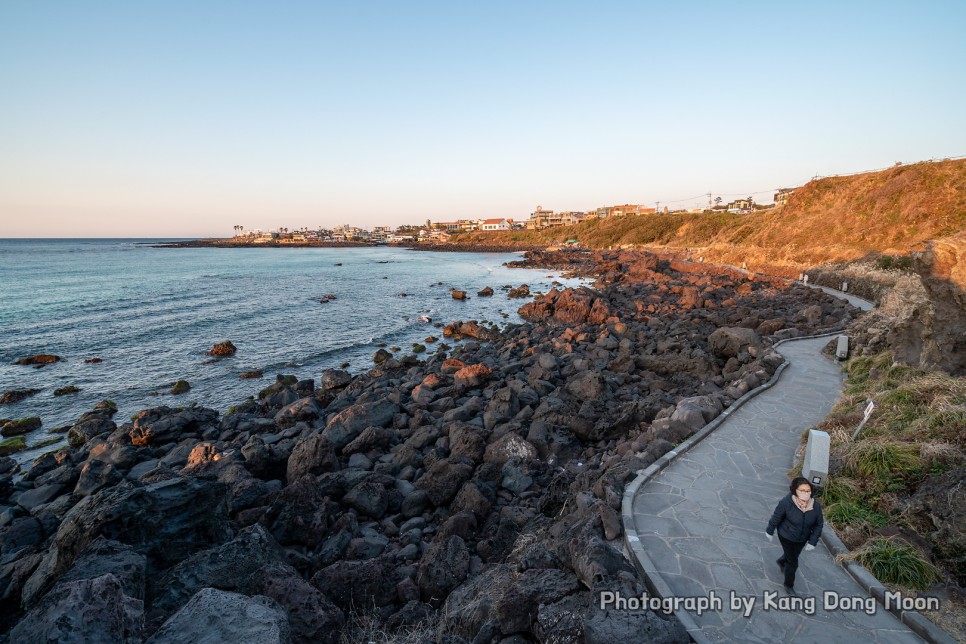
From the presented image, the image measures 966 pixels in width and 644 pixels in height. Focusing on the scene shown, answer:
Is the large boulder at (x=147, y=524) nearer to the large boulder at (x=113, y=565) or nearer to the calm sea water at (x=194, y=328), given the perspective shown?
the large boulder at (x=113, y=565)

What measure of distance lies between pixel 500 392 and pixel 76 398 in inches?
695

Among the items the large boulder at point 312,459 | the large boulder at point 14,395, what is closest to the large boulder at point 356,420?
the large boulder at point 312,459

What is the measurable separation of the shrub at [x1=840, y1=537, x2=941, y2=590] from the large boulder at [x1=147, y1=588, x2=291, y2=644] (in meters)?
6.59

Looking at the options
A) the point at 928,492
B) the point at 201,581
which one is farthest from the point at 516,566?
the point at 928,492

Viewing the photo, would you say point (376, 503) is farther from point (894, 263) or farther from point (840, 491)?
point (894, 263)

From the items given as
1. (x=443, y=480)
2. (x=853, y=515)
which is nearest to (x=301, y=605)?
(x=443, y=480)

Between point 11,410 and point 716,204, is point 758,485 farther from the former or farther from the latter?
point 716,204

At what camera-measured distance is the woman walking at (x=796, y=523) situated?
16.2 ft

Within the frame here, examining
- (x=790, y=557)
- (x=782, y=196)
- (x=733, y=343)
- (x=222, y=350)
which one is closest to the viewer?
(x=790, y=557)

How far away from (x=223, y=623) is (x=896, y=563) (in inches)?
287

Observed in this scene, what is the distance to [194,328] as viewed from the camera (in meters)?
30.2

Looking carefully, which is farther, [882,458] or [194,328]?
[194,328]

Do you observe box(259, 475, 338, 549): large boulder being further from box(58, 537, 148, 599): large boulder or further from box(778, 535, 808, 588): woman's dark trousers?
box(778, 535, 808, 588): woman's dark trousers

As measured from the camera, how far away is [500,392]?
47.0ft
